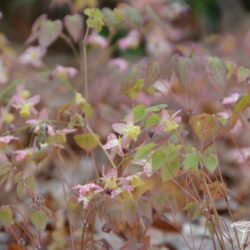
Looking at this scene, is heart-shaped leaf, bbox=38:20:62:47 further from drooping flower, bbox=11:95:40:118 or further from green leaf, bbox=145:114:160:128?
green leaf, bbox=145:114:160:128

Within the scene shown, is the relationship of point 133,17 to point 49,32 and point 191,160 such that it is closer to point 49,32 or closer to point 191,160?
point 49,32

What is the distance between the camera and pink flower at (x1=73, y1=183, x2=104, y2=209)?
4.31 ft

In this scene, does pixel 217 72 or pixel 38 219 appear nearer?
pixel 38 219

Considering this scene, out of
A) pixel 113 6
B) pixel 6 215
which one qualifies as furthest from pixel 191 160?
pixel 113 6

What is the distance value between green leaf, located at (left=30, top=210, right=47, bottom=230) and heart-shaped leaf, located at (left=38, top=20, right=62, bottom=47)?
0.46 metres

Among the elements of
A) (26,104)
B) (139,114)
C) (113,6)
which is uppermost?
(139,114)

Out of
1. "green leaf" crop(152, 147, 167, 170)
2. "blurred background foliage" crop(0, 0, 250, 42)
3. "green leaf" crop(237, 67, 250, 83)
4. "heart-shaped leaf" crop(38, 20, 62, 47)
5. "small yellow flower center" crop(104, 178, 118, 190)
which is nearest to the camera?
"green leaf" crop(152, 147, 167, 170)

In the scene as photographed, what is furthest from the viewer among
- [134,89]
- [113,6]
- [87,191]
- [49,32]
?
[113,6]

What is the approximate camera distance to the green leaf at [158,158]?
120 cm

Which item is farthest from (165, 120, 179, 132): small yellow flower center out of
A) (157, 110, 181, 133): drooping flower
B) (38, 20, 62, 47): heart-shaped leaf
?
(38, 20, 62, 47): heart-shaped leaf

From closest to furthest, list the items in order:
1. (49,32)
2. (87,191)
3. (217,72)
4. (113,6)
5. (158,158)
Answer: (158,158) < (87,191) < (217,72) < (49,32) < (113,6)

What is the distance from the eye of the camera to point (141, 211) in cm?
135

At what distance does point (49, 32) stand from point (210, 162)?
591 mm

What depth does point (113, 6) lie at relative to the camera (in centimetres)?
500
